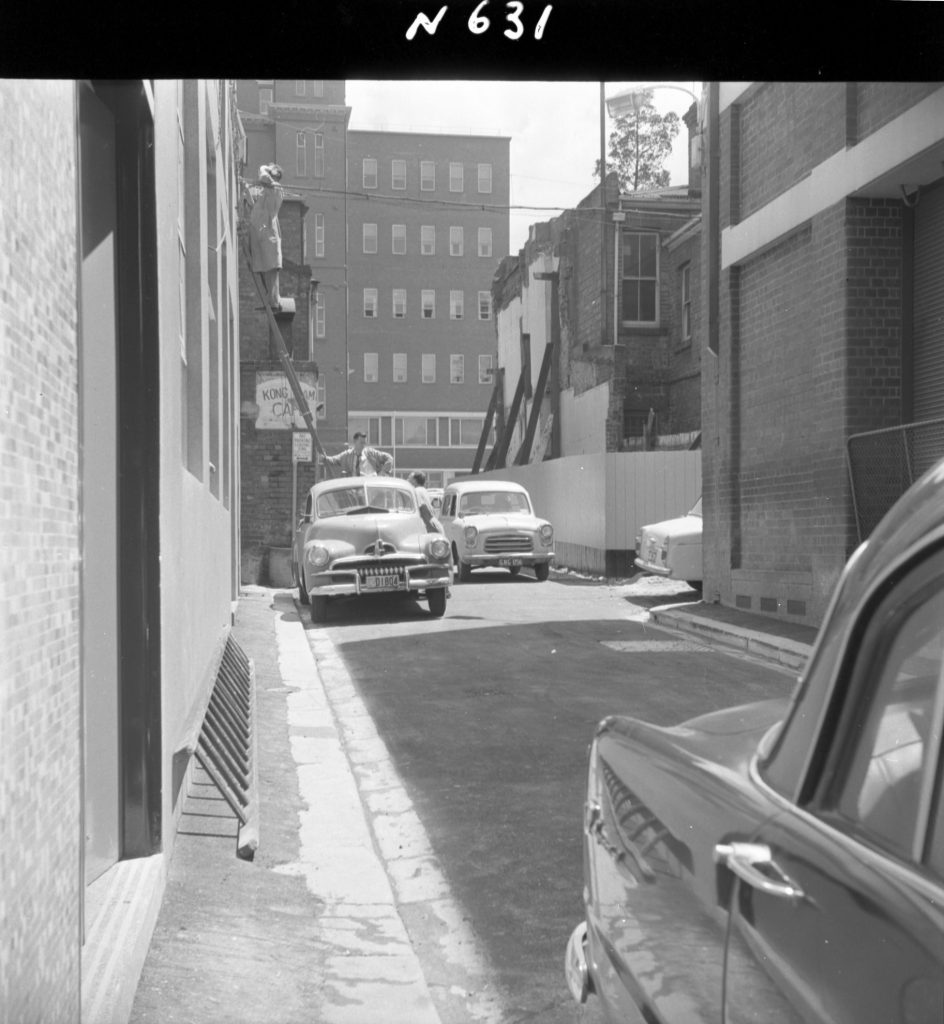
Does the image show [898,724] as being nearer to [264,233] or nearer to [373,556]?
[373,556]

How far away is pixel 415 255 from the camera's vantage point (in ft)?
28.8

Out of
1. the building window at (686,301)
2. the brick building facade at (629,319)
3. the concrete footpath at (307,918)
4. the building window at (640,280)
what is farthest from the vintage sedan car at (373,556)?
the building window at (640,280)

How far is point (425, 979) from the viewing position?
3877mm

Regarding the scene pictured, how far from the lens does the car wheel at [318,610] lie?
15.0 metres

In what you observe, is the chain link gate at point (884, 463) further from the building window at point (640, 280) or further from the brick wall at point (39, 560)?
the building window at point (640, 280)

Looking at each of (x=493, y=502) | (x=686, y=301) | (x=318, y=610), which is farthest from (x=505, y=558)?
(x=686, y=301)

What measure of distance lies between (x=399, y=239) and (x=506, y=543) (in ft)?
47.4

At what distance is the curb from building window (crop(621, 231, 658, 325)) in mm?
16035

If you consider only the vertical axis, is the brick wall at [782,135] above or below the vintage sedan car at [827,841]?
above

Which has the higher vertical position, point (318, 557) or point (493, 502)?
point (493, 502)

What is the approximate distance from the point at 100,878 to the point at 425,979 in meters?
1.01

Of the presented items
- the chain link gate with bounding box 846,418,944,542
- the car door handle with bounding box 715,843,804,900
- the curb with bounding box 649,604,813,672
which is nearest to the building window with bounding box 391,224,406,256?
the chain link gate with bounding box 846,418,944,542

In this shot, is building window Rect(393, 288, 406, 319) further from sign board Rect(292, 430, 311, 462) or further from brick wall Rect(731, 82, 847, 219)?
sign board Rect(292, 430, 311, 462)

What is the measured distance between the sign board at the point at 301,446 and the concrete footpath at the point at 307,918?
12132 mm
